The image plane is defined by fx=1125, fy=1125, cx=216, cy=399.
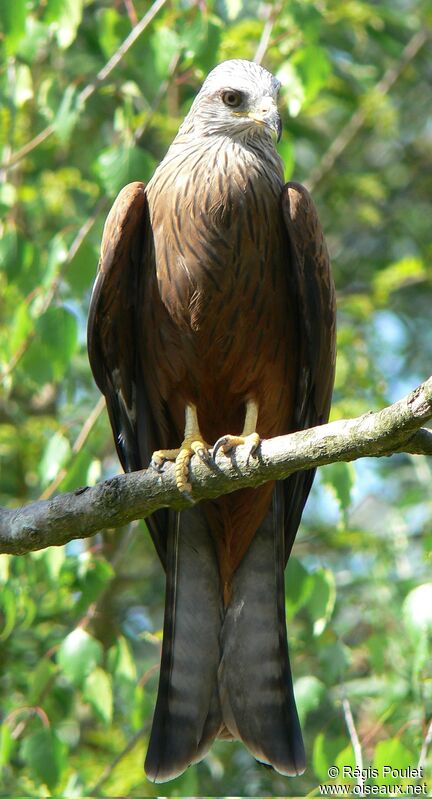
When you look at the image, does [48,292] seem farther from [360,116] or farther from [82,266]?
[360,116]

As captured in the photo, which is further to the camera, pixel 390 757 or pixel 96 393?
pixel 96 393

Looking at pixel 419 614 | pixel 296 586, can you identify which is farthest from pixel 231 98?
pixel 419 614

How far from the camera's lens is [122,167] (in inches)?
168

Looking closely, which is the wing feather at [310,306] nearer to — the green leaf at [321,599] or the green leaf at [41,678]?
the green leaf at [321,599]

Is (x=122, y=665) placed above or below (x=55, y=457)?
below

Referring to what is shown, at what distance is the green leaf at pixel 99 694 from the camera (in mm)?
4074

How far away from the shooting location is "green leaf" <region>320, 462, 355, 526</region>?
4047mm

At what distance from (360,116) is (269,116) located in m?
2.18

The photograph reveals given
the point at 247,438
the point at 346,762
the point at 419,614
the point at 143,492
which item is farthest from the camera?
the point at 346,762

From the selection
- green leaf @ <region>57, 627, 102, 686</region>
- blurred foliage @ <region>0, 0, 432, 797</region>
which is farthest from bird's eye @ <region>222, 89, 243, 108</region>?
green leaf @ <region>57, 627, 102, 686</region>

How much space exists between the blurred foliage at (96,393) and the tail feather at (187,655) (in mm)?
300

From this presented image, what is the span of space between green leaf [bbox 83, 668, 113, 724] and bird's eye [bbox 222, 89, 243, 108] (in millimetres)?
2139

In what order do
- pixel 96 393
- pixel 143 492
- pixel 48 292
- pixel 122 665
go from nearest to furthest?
pixel 143 492 < pixel 122 665 < pixel 48 292 < pixel 96 393

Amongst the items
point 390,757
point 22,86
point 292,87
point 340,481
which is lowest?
point 390,757
